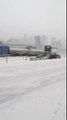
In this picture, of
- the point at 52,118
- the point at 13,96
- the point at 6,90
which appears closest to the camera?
the point at 52,118

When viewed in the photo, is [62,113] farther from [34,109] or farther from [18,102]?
[18,102]

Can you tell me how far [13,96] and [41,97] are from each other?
1.04m

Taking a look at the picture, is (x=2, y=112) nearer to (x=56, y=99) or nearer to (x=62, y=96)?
(x=56, y=99)

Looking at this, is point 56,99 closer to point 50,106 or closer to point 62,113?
point 50,106

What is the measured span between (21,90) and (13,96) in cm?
119

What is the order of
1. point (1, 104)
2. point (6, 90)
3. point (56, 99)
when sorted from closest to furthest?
1. point (1, 104)
2. point (56, 99)
3. point (6, 90)

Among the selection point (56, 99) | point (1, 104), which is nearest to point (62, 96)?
point (56, 99)

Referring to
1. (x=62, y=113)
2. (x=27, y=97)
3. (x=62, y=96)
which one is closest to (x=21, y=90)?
(x=27, y=97)

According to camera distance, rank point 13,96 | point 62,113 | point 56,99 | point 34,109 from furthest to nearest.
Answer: point 13,96 < point 56,99 < point 34,109 < point 62,113

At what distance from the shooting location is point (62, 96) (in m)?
8.12

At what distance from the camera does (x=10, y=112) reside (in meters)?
6.17

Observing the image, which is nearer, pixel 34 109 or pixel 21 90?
pixel 34 109

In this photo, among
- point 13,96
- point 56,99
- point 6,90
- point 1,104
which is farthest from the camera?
point 6,90

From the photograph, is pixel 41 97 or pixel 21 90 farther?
pixel 21 90
